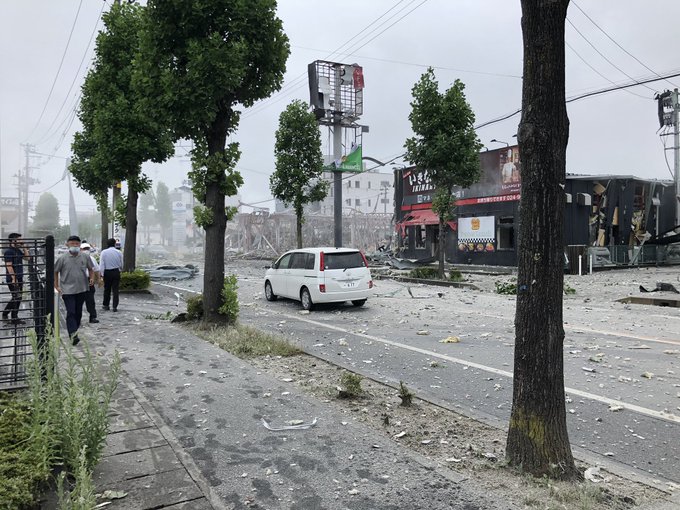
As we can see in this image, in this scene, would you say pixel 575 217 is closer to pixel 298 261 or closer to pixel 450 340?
pixel 298 261

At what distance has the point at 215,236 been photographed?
10.6 metres

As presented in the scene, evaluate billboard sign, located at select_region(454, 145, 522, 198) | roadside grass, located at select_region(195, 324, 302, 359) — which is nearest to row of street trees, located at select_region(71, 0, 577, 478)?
roadside grass, located at select_region(195, 324, 302, 359)

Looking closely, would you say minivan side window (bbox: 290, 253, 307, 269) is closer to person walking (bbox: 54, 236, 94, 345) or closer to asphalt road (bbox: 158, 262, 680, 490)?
asphalt road (bbox: 158, 262, 680, 490)

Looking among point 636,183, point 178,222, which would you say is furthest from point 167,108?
point 178,222

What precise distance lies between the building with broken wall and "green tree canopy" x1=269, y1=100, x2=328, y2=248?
5.39m

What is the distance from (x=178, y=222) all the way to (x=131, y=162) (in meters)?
101

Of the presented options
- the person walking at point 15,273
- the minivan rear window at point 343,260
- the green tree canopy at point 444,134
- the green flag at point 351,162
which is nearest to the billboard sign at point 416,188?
the green flag at point 351,162

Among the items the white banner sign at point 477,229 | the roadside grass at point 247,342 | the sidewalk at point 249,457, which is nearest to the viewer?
the sidewalk at point 249,457

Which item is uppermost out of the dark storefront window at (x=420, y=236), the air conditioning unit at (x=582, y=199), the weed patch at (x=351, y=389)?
the air conditioning unit at (x=582, y=199)

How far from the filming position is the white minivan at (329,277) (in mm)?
14078

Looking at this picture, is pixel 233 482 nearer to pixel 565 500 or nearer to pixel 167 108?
pixel 565 500

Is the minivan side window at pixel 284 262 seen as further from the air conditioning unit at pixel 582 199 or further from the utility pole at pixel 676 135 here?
the utility pole at pixel 676 135

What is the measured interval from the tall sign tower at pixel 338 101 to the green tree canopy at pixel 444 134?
11.3 metres

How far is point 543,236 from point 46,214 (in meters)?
99.8
